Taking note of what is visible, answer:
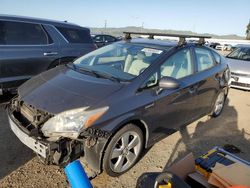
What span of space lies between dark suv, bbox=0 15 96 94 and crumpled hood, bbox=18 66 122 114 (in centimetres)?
173

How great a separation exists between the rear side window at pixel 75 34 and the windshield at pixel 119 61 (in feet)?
6.17

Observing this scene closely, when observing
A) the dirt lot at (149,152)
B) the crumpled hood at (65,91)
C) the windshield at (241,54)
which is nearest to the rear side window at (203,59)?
the dirt lot at (149,152)

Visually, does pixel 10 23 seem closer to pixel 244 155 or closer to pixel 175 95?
pixel 175 95

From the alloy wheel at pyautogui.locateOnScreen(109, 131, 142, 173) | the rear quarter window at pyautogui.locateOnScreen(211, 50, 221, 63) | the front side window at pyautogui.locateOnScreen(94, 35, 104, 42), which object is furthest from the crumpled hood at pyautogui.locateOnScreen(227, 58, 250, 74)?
the front side window at pyautogui.locateOnScreen(94, 35, 104, 42)

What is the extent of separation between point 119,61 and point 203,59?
1.59m

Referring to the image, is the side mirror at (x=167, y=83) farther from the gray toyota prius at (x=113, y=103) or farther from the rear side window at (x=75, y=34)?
the rear side window at (x=75, y=34)

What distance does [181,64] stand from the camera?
3.88 meters

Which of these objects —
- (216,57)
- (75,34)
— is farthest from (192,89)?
(75,34)

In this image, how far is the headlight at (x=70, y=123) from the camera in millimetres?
2633

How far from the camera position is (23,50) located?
5.21 meters

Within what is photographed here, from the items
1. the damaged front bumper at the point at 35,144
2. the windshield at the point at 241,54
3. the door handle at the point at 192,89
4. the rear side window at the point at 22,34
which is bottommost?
the damaged front bumper at the point at 35,144

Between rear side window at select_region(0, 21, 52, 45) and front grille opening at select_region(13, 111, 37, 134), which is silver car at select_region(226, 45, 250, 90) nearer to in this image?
rear side window at select_region(0, 21, 52, 45)

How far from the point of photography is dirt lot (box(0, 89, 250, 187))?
117 inches

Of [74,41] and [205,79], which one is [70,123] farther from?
[74,41]
